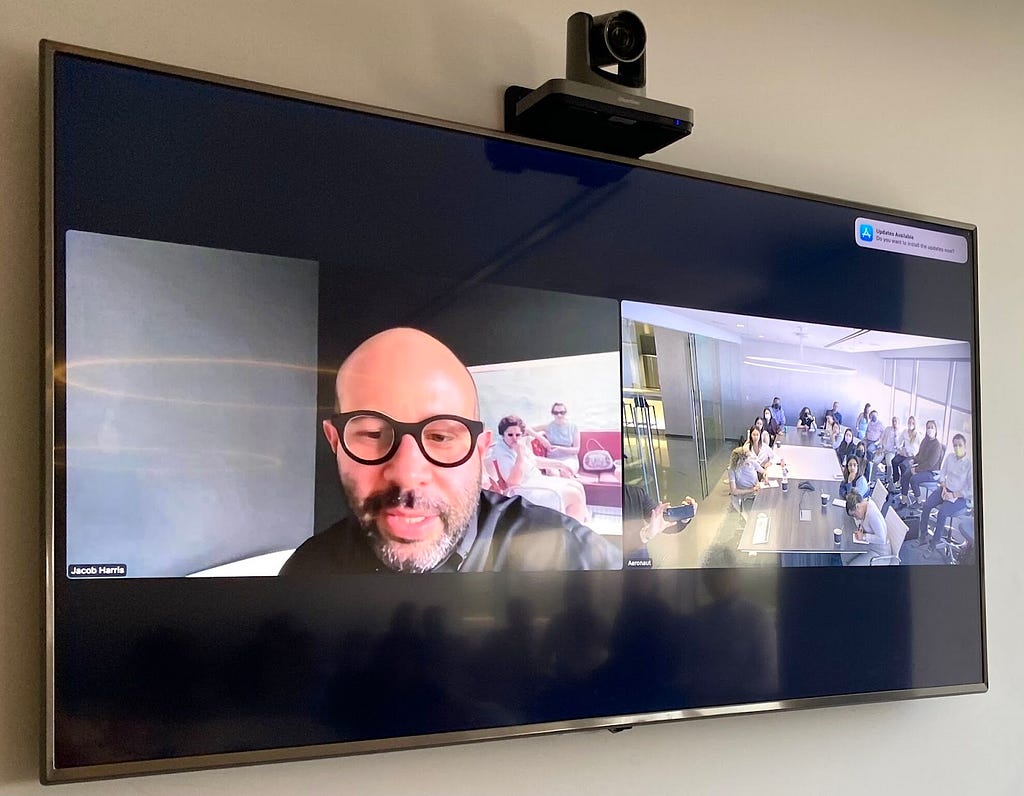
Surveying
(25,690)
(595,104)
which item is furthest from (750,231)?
(25,690)

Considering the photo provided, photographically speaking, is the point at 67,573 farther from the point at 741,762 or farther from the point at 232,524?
the point at 741,762

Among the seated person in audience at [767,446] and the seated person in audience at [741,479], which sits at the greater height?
the seated person in audience at [767,446]

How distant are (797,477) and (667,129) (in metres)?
0.61

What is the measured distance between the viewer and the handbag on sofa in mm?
1475

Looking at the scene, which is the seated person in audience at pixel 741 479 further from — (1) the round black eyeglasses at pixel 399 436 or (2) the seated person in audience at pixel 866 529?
(1) the round black eyeglasses at pixel 399 436

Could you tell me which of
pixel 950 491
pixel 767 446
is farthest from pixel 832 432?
pixel 950 491

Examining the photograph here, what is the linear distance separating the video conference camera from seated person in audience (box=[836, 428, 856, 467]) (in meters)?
0.59

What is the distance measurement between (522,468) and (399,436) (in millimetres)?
192

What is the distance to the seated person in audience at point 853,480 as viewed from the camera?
1.72 m

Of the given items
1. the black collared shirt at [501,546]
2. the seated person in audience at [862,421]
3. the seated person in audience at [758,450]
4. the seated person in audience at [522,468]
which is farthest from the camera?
the seated person in audience at [862,421]

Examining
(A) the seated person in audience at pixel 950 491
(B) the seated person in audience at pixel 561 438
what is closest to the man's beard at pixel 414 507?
(B) the seated person in audience at pixel 561 438

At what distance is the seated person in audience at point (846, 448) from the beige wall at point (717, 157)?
0.39 meters

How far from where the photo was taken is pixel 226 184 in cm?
126

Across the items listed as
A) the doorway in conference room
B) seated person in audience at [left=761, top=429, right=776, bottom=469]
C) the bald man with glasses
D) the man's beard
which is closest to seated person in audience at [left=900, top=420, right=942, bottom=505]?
seated person in audience at [left=761, top=429, right=776, bottom=469]
